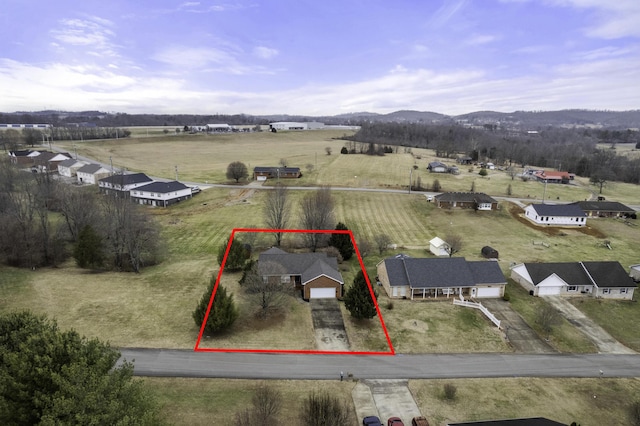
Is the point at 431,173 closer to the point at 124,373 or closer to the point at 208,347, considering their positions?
the point at 208,347

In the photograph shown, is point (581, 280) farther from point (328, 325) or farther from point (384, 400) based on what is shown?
point (384, 400)

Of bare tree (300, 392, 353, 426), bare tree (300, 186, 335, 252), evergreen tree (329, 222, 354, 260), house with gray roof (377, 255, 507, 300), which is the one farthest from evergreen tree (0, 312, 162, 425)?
bare tree (300, 186, 335, 252)

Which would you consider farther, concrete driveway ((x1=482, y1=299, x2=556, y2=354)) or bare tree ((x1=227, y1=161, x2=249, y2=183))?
bare tree ((x1=227, y1=161, x2=249, y2=183))

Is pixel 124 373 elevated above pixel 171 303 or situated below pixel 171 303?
above

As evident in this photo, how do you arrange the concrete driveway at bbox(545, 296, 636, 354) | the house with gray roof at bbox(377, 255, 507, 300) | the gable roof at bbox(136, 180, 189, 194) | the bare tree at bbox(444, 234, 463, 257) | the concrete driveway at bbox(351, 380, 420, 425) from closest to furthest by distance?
the concrete driveway at bbox(351, 380, 420, 425), the concrete driveway at bbox(545, 296, 636, 354), the house with gray roof at bbox(377, 255, 507, 300), the bare tree at bbox(444, 234, 463, 257), the gable roof at bbox(136, 180, 189, 194)

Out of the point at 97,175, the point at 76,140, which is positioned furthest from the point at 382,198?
the point at 76,140

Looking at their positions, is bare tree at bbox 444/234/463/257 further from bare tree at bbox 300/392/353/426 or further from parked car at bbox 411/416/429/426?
bare tree at bbox 300/392/353/426

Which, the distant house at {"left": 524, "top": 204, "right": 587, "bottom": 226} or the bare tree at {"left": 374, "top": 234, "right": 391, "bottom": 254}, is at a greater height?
the distant house at {"left": 524, "top": 204, "right": 587, "bottom": 226}
